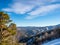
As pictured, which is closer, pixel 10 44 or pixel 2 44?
pixel 2 44

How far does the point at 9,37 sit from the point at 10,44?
654 mm

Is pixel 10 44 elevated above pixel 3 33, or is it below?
below

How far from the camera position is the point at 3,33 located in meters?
13.9

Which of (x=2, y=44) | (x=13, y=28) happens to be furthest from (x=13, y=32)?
(x=2, y=44)

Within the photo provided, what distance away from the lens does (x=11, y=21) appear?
14.4 m

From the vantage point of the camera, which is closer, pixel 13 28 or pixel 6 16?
pixel 6 16

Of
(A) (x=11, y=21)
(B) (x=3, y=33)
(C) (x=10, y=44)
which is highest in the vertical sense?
(A) (x=11, y=21)

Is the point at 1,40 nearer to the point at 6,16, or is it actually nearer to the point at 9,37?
the point at 9,37

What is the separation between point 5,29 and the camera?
14.1 metres

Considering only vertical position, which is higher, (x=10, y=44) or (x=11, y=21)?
(x=11, y=21)

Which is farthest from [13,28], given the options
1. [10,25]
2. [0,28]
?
[0,28]

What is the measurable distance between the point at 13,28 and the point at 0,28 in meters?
1.26

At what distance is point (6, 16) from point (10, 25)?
3.92 ft

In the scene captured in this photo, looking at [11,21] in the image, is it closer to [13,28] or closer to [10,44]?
[13,28]
